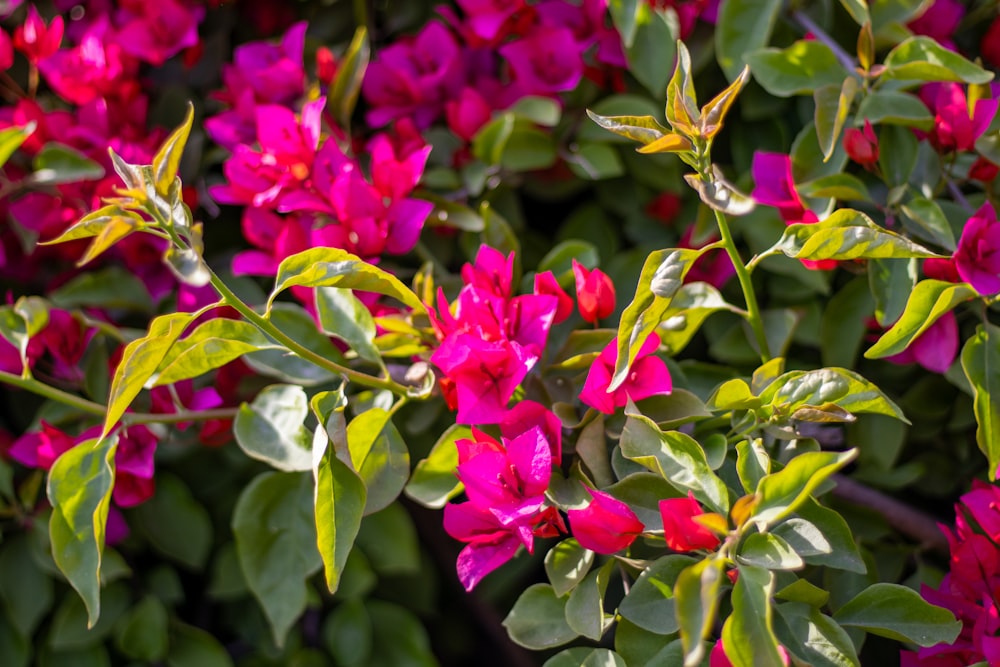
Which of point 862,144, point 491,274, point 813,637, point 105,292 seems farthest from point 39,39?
point 813,637

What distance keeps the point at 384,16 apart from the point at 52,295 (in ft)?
1.64

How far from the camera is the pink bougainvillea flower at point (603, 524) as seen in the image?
1.94ft

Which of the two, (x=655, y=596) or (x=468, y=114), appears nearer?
(x=655, y=596)

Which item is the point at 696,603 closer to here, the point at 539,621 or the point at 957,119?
the point at 539,621

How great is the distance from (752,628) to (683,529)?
0.24 feet

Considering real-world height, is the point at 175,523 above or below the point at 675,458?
below

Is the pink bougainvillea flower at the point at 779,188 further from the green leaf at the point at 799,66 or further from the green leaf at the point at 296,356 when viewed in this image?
the green leaf at the point at 296,356

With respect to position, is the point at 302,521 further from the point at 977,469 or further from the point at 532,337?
the point at 977,469

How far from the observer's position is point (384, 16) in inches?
44.7

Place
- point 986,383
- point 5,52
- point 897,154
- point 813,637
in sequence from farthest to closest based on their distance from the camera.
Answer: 1. point 5,52
2. point 897,154
3. point 986,383
4. point 813,637

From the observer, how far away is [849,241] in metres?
0.59

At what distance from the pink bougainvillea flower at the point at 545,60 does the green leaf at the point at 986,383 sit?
1.43 feet

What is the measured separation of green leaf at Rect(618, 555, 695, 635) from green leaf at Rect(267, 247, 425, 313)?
0.84 feet

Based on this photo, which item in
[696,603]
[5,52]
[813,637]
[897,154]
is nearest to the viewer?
[696,603]
